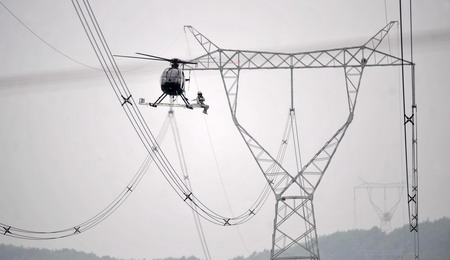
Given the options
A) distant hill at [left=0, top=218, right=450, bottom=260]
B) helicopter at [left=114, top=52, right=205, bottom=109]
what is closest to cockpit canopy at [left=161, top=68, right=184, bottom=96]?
helicopter at [left=114, top=52, right=205, bottom=109]

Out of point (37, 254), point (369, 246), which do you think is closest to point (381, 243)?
point (369, 246)

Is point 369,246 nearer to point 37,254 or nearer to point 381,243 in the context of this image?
point 381,243

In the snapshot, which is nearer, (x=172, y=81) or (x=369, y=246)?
(x=172, y=81)

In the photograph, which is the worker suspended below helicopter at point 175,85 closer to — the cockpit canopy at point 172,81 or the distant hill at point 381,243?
the cockpit canopy at point 172,81

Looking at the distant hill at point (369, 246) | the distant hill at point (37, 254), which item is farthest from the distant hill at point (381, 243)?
the distant hill at point (37, 254)

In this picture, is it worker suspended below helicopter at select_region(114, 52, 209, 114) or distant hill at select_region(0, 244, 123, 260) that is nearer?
worker suspended below helicopter at select_region(114, 52, 209, 114)

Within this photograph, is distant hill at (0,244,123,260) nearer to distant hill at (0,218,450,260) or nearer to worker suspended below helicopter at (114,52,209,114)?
distant hill at (0,218,450,260)

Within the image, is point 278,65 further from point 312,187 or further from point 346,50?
point 312,187

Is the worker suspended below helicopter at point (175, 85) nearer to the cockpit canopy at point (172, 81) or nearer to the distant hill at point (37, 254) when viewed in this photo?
the cockpit canopy at point (172, 81)

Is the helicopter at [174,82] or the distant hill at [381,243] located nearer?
the helicopter at [174,82]

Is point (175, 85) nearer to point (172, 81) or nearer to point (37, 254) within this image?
point (172, 81)

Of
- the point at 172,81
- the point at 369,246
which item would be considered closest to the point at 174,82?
the point at 172,81
